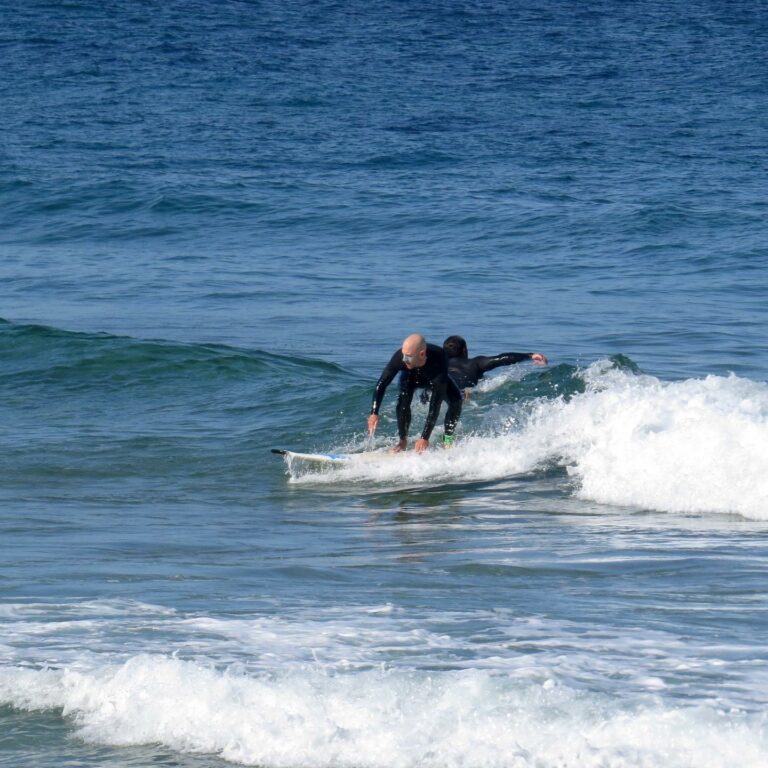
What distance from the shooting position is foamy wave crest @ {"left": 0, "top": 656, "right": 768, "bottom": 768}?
186 inches

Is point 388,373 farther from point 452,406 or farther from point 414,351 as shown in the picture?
point 452,406

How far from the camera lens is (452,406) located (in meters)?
12.5

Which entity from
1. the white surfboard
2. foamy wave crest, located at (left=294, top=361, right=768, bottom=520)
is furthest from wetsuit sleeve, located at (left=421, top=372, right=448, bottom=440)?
the white surfboard

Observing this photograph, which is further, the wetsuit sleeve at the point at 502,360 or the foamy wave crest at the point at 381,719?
the wetsuit sleeve at the point at 502,360

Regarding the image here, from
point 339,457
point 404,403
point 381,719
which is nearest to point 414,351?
point 404,403

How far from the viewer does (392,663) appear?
5660mm

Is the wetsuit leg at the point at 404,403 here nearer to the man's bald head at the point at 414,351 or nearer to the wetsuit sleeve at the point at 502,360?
the man's bald head at the point at 414,351

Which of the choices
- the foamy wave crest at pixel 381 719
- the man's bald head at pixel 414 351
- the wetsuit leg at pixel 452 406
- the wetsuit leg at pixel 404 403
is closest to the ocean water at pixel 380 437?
the foamy wave crest at pixel 381 719

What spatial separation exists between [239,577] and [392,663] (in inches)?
85.0

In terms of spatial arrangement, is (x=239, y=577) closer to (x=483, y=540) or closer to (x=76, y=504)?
(x=483, y=540)

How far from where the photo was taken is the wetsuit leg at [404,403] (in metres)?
12.4

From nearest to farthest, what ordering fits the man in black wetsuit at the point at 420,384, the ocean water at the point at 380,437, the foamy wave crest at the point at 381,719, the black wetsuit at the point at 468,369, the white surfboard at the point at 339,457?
the foamy wave crest at the point at 381,719
the ocean water at the point at 380,437
the man in black wetsuit at the point at 420,384
the white surfboard at the point at 339,457
the black wetsuit at the point at 468,369

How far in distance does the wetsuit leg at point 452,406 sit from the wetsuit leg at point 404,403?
0.36 meters

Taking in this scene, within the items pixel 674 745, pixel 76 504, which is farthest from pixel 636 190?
pixel 674 745
